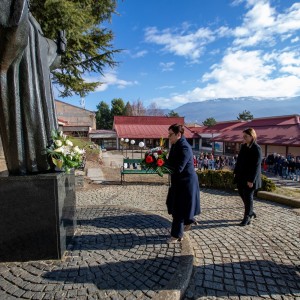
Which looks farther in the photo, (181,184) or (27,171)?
(181,184)

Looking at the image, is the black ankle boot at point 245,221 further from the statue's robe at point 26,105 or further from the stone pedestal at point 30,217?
the statue's robe at point 26,105

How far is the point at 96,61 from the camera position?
10.9 m

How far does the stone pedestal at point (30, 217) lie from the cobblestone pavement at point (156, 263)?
0.16m

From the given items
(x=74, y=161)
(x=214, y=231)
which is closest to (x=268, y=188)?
(x=214, y=231)

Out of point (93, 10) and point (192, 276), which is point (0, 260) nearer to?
point (192, 276)

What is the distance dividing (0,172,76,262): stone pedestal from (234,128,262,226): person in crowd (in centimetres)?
339

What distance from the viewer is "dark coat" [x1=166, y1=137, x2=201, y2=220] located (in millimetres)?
3699

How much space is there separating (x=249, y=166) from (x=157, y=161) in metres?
1.92

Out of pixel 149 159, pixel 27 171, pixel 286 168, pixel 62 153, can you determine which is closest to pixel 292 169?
pixel 286 168

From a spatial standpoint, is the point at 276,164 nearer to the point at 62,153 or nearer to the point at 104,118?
the point at 62,153

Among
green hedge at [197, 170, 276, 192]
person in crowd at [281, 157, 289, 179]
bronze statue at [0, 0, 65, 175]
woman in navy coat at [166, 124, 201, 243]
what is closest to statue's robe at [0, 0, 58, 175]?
bronze statue at [0, 0, 65, 175]

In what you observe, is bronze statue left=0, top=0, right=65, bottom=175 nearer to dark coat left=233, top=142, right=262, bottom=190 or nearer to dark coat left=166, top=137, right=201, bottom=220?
dark coat left=166, top=137, right=201, bottom=220

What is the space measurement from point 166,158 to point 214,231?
66.4 inches

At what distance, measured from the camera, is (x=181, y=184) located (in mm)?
3758
